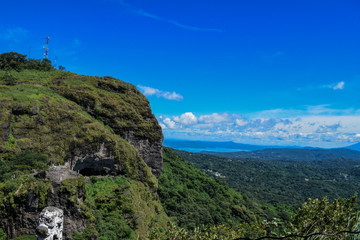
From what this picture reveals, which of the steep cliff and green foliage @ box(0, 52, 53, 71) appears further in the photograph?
green foliage @ box(0, 52, 53, 71)

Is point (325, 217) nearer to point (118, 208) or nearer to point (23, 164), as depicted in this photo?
point (118, 208)

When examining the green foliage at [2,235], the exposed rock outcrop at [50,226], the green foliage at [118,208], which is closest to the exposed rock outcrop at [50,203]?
the green foliage at [2,235]

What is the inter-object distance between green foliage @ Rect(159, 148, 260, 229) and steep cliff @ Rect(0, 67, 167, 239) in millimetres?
8909

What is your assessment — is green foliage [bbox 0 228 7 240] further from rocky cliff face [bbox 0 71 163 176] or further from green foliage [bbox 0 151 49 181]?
rocky cliff face [bbox 0 71 163 176]

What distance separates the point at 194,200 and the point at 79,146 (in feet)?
88.2

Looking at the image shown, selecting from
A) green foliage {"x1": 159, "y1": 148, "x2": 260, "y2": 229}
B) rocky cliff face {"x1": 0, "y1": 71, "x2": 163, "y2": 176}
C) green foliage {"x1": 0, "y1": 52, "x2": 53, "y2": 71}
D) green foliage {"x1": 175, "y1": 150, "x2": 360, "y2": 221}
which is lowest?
green foliage {"x1": 175, "y1": 150, "x2": 360, "y2": 221}

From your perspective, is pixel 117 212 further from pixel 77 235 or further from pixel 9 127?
pixel 9 127

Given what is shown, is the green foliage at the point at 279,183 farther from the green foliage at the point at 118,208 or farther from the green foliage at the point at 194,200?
the green foliage at the point at 118,208

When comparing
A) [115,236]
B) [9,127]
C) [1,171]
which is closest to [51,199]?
[1,171]

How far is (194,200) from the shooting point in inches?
1636

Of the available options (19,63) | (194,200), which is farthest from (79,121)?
(194,200)

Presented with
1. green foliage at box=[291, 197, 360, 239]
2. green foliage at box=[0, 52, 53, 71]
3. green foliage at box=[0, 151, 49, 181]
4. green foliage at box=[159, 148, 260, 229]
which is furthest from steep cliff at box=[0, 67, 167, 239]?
green foliage at box=[291, 197, 360, 239]

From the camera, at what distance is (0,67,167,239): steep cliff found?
13.6 meters

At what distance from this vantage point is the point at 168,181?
131ft
